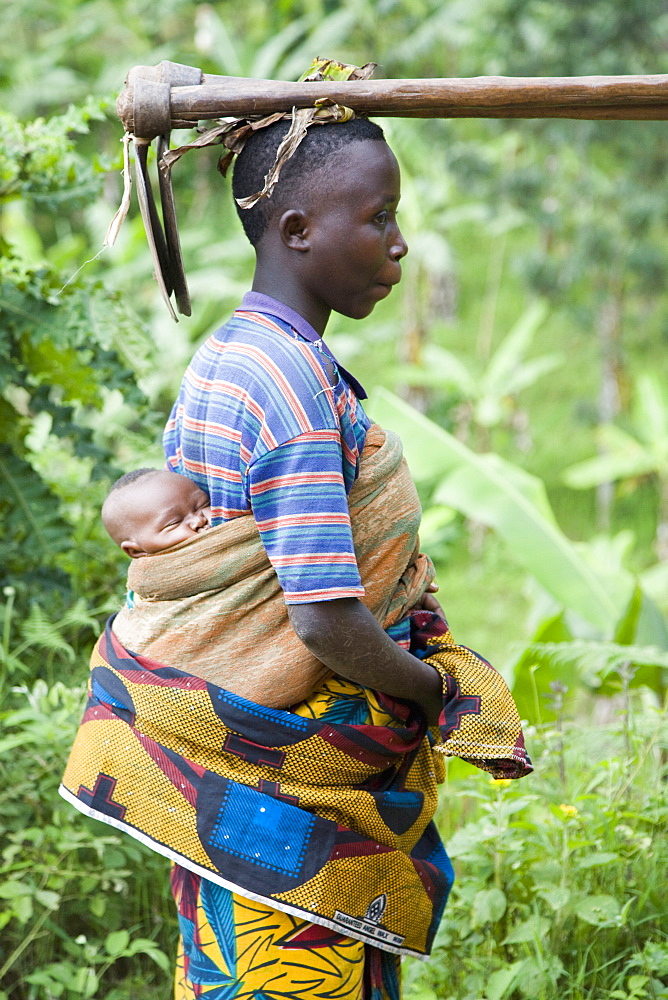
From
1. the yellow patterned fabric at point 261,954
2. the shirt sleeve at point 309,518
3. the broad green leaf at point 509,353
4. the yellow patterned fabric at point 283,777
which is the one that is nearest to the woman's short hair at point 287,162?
the shirt sleeve at point 309,518

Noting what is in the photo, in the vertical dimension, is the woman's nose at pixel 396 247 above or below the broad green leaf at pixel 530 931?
above

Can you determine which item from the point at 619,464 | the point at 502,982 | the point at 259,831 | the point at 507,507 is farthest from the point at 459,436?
the point at 259,831

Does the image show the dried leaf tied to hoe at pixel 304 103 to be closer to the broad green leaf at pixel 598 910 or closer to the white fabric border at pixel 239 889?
the white fabric border at pixel 239 889

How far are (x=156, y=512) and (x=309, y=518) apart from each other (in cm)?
35

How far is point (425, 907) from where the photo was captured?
1.76 meters

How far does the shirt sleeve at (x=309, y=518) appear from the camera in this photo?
4.63ft

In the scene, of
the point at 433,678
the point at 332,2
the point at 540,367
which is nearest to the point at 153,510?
the point at 433,678

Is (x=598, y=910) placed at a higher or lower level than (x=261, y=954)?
higher

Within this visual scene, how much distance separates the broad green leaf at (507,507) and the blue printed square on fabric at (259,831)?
2604 millimetres

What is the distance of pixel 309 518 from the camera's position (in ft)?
4.62

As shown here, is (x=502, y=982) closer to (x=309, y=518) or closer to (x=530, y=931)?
(x=530, y=931)

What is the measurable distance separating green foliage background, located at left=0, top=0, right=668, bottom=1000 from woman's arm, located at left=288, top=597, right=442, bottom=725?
32.5 inches

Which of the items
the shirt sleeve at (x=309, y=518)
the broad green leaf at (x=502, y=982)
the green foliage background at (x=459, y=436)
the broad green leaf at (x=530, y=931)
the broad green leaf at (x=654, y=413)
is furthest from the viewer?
the broad green leaf at (x=654, y=413)

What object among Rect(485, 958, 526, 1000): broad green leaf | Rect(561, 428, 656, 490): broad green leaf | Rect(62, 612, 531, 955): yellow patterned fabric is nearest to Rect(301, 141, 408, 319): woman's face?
Rect(62, 612, 531, 955): yellow patterned fabric
